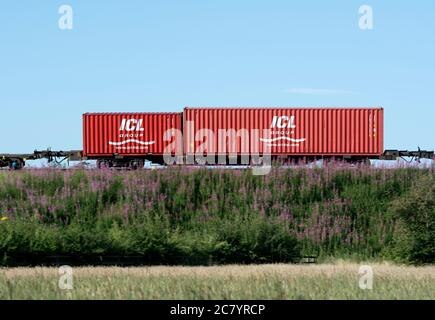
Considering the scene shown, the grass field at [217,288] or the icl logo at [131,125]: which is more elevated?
the icl logo at [131,125]

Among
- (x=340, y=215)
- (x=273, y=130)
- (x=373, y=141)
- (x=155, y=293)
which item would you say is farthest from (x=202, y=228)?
(x=373, y=141)

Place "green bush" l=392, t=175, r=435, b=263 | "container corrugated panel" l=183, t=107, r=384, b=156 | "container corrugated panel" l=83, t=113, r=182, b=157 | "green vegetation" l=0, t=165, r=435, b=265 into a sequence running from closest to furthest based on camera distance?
1. "green vegetation" l=0, t=165, r=435, b=265
2. "green bush" l=392, t=175, r=435, b=263
3. "container corrugated panel" l=183, t=107, r=384, b=156
4. "container corrugated panel" l=83, t=113, r=182, b=157

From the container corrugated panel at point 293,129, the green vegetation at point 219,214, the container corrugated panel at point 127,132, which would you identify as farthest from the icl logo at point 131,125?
the green vegetation at point 219,214

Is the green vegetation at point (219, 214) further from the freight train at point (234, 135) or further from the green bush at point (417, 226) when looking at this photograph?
the freight train at point (234, 135)

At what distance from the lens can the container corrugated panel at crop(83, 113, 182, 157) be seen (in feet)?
114

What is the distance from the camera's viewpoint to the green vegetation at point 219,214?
1683 cm

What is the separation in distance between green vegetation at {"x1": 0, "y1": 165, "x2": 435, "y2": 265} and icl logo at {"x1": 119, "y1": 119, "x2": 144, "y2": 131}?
40.2 feet

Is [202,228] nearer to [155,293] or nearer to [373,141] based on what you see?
[155,293]

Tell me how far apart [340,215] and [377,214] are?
1130mm

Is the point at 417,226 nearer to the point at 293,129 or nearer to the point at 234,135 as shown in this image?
the point at 293,129

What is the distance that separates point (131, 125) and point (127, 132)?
0.42 m

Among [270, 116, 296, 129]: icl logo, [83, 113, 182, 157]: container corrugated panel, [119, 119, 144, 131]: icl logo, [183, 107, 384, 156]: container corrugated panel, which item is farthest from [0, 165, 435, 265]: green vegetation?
[119, 119, 144, 131]: icl logo

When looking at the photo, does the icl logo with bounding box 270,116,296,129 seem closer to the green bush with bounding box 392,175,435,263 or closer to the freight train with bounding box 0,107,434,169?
the freight train with bounding box 0,107,434,169

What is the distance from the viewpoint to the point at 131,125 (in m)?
35.1
